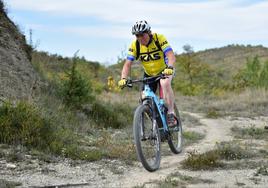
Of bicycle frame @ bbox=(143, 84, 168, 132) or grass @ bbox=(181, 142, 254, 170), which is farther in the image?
bicycle frame @ bbox=(143, 84, 168, 132)

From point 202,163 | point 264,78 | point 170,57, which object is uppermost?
point 264,78

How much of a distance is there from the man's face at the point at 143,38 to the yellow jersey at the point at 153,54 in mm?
96

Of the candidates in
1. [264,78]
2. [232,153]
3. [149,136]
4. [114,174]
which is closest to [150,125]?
[149,136]

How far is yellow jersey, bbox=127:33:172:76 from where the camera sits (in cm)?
779

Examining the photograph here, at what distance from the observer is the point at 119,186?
616 centimetres

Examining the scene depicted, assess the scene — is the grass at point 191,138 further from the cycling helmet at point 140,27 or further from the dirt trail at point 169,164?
the cycling helmet at point 140,27

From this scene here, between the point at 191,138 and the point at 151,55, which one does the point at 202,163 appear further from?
the point at 191,138

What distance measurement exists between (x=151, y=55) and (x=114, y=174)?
226 cm

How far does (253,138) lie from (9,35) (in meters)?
7.53

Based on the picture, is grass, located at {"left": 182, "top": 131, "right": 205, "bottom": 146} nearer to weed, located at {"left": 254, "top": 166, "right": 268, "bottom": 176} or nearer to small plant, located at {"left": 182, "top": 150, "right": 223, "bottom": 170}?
small plant, located at {"left": 182, "top": 150, "right": 223, "bottom": 170}

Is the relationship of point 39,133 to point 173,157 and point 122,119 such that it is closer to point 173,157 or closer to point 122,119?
point 173,157

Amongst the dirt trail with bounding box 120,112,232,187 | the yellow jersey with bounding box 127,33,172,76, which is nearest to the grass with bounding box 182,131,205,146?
the dirt trail with bounding box 120,112,232,187

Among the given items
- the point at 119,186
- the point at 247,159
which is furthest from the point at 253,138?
the point at 119,186

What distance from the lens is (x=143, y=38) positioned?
300 inches
